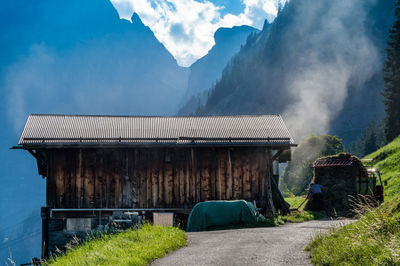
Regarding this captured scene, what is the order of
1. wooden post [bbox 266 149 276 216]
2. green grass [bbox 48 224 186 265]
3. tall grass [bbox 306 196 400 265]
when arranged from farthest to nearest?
wooden post [bbox 266 149 276 216] < green grass [bbox 48 224 186 265] < tall grass [bbox 306 196 400 265]

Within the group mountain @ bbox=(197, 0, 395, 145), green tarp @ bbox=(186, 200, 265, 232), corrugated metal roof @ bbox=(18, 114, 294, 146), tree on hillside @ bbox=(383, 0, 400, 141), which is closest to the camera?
green tarp @ bbox=(186, 200, 265, 232)

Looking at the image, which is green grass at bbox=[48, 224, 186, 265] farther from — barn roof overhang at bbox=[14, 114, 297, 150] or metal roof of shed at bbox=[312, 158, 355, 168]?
metal roof of shed at bbox=[312, 158, 355, 168]

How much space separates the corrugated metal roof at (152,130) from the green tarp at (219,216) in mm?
4664

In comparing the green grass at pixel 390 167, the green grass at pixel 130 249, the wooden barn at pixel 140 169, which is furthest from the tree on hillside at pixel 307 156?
the green grass at pixel 130 249

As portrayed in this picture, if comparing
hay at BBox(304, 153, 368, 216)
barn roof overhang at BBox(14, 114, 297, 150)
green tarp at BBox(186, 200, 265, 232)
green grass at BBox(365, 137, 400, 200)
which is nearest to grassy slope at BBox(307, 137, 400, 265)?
green tarp at BBox(186, 200, 265, 232)

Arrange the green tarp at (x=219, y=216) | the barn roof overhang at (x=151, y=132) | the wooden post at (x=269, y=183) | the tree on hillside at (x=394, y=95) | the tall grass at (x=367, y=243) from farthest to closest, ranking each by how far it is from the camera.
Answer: the tree on hillside at (x=394, y=95), the wooden post at (x=269, y=183), the barn roof overhang at (x=151, y=132), the green tarp at (x=219, y=216), the tall grass at (x=367, y=243)

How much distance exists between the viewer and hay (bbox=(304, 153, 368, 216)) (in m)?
22.9

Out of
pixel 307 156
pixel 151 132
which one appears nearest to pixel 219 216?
pixel 151 132

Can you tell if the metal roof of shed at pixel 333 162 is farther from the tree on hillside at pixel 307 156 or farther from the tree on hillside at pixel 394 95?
the tree on hillside at pixel 394 95

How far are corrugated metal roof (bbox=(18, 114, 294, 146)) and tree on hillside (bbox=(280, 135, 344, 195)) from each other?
2325 centimetres

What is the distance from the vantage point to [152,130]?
2166 cm

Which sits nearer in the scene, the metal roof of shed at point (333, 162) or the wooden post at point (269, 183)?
the wooden post at point (269, 183)

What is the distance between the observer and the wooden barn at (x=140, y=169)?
2002cm

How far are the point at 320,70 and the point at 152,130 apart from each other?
460ft
